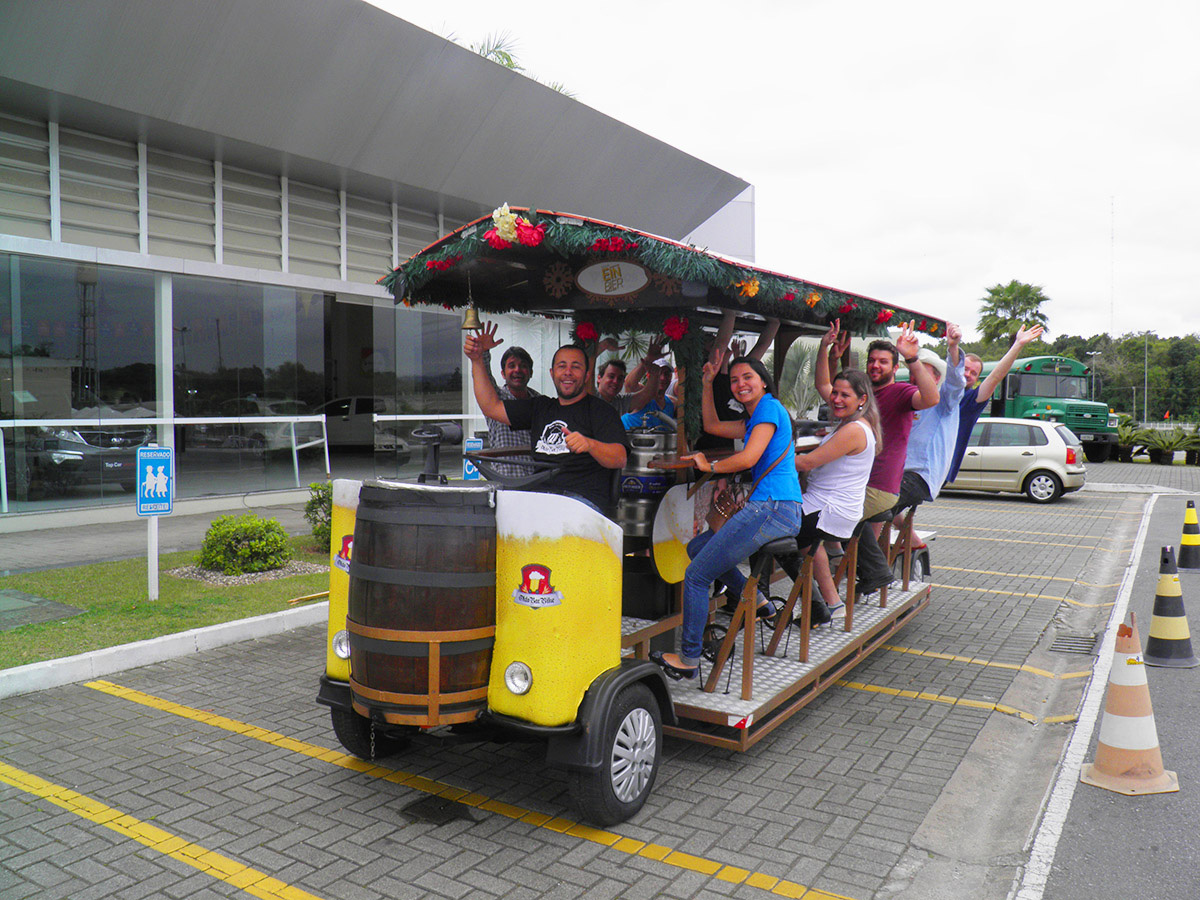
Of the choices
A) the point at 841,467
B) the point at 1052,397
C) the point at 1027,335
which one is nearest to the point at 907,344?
the point at 1027,335

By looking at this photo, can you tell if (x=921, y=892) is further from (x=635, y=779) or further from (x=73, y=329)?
(x=73, y=329)

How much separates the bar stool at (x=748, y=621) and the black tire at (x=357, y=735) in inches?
69.0

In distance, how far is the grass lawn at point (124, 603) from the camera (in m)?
5.93

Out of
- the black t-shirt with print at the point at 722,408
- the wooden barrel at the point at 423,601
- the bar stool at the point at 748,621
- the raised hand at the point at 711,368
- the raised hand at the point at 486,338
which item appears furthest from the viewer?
the black t-shirt with print at the point at 722,408

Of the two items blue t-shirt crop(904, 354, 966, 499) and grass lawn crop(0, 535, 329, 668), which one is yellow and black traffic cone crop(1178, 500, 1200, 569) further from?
grass lawn crop(0, 535, 329, 668)

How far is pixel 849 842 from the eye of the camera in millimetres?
3688

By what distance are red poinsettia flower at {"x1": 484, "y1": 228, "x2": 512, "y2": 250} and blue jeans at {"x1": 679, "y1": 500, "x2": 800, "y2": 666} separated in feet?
6.24

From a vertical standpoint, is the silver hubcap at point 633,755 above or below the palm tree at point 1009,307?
below

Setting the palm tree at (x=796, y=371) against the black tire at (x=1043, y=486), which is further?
the black tire at (x=1043, y=486)

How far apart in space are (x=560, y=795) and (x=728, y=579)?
5.54 feet

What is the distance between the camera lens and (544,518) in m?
3.53

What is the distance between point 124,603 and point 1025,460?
1591 centimetres

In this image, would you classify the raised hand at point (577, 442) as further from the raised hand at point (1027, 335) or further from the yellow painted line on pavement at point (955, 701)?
the raised hand at point (1027, 335)

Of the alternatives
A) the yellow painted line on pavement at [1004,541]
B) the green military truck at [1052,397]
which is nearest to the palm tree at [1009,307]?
the green military truck at [1052,397]
